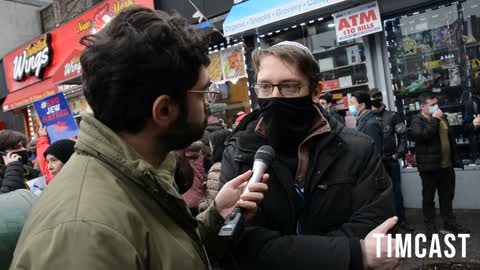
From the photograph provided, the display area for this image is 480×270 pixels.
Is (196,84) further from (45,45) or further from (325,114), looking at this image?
(45,45)

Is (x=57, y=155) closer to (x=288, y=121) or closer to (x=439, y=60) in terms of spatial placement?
(x=288, y=121)

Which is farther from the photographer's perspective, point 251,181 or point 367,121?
point 367,121

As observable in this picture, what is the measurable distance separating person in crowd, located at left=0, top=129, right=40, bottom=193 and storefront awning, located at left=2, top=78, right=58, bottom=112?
8710mm

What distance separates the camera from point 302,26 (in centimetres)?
819

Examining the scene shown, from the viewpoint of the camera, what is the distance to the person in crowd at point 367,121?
578cm

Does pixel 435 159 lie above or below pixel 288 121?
below

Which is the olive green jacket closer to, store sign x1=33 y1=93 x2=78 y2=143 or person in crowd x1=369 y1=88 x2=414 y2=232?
store sign x1=33 y1=93 x2=78 y2=143

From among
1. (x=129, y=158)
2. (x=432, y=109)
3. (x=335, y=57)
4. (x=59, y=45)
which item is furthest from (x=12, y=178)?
(x=59, y=45)

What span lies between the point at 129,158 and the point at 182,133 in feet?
0.75

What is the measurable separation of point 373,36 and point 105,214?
726 cm

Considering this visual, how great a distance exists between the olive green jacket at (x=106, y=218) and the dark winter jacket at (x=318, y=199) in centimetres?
41

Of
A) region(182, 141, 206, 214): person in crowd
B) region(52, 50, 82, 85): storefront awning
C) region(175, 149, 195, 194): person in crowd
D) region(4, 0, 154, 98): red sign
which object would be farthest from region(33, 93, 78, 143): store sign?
region(52, 50, 82, 85): storefront awning

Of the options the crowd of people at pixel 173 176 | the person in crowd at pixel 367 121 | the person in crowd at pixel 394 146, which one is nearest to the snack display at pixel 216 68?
the person in crowd at pixel 367 121

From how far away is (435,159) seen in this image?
18.0 feet
